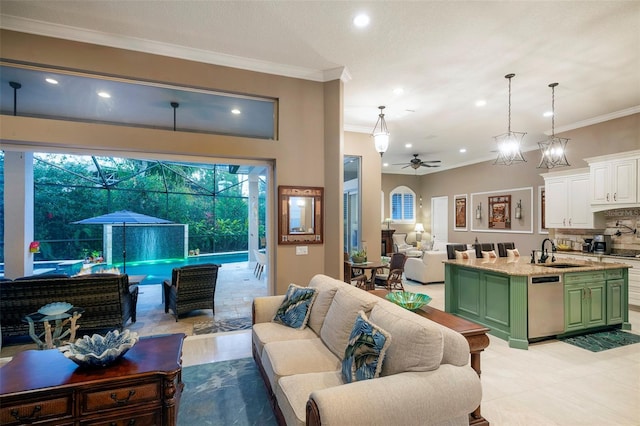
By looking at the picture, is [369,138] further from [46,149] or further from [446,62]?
[46,149]

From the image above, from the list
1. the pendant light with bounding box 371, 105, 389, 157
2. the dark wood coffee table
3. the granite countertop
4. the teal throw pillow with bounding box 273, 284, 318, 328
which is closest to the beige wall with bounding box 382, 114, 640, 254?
the granite countertop

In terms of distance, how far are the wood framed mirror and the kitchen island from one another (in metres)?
2.25

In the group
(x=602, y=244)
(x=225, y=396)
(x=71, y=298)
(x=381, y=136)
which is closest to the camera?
(x=225, y=396)

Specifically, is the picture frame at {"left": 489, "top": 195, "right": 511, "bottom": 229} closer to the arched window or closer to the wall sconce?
the wall sconce

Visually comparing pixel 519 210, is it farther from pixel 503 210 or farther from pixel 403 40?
pixel 403 40

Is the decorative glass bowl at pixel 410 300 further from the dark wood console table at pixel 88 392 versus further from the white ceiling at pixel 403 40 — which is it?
the white ceiling at pixel 403 40

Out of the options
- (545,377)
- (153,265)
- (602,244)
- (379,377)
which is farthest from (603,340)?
(153,265)

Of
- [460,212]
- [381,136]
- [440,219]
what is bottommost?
[440,219]

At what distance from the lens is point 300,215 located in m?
4.24

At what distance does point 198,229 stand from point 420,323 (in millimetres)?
9491

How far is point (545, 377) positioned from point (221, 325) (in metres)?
4.05

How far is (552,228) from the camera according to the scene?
6801 mm

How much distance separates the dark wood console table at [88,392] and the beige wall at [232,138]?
2.20 meters

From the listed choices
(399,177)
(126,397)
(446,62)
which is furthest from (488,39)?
(399,177)
